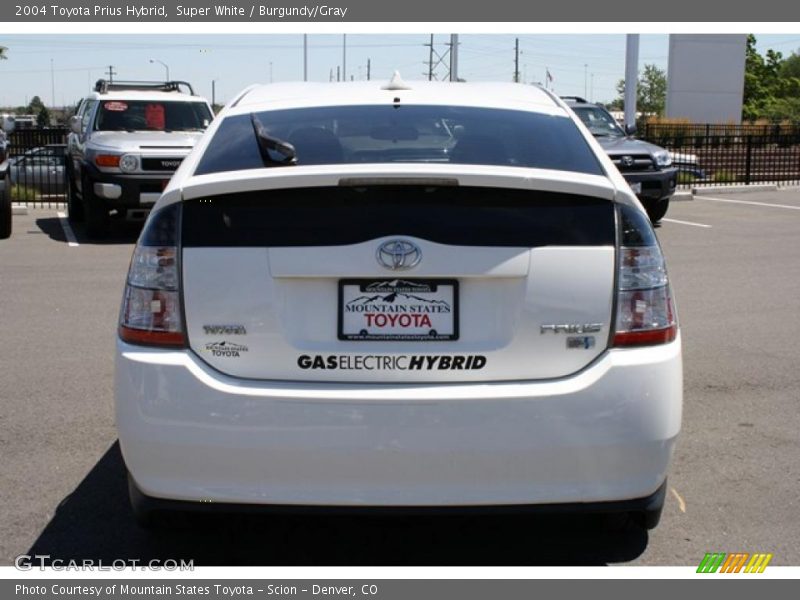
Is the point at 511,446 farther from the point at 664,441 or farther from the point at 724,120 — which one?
the point at 724,120

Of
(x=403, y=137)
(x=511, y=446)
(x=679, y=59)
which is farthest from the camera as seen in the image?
(x=679, y=59)

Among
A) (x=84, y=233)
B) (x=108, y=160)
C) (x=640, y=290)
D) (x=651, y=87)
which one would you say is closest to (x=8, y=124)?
(x=108, y=160)

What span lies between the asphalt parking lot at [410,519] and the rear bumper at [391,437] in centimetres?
64

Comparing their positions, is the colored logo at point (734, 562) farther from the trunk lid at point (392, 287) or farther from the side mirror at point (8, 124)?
the side mirror at point (8, 124)

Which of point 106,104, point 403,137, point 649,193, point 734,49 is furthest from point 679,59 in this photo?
A: point 403,137

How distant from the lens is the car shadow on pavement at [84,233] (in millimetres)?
14281

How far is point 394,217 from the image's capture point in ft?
12.2

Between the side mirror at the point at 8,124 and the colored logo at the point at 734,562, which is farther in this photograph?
the side mirror at the point at 8,124

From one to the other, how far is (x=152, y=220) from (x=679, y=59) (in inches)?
1743

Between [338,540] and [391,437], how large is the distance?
994 mm

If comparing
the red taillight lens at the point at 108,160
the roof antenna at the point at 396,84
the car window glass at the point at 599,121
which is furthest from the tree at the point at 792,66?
the roof antenna at the point at 396,84

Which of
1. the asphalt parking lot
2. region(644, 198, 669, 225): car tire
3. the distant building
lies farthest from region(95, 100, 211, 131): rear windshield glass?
the distant building

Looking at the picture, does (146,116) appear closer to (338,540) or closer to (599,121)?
(599,121)

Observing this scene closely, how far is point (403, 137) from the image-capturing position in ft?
14.6
